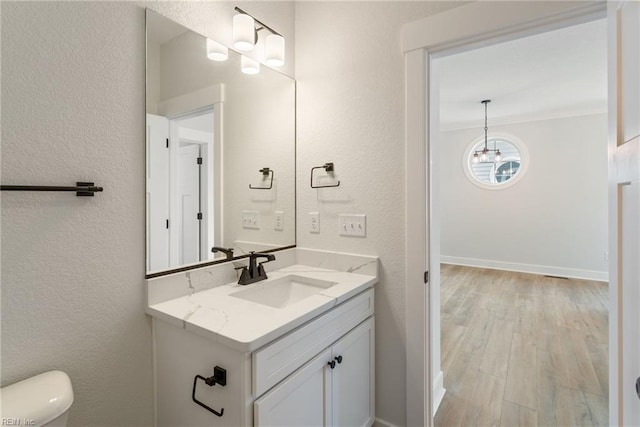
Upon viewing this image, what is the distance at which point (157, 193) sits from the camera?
4.26ft

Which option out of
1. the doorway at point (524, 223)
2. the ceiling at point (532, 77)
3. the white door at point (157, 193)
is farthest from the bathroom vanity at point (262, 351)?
the ceiling at point (532, 77)

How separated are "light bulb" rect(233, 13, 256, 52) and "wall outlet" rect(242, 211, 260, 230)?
0.82m

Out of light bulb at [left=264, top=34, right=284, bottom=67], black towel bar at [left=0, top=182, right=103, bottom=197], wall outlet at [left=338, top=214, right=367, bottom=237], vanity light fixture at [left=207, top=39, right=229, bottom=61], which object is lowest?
wall outlet at [left=338, top=214, right=367, bottom=237]

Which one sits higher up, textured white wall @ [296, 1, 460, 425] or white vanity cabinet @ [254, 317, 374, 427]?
textured white wall @ [296, 1, 460, 425]

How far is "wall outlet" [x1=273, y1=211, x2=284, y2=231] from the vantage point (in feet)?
6.15

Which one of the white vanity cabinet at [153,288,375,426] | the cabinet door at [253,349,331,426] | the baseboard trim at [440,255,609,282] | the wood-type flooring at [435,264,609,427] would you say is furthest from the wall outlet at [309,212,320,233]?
the baseboard trim at [440,255,609,282]

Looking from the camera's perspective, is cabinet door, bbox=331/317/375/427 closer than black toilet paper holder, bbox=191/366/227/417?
No

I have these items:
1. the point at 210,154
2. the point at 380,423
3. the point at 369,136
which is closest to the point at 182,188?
the point at 210,154

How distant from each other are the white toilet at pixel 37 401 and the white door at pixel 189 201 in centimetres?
58

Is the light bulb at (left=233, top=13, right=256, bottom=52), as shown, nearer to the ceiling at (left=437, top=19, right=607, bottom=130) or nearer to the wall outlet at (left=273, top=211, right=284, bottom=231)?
the wall outlet at (left=273, top=211, right=284, bottom=231)

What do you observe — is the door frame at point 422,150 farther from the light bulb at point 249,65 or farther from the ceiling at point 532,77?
the ceiling at point 532,77

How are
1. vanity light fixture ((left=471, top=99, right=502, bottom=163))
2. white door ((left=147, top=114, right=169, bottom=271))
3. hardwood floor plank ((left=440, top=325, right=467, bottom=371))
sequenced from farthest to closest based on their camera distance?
1. vanity light fixture ((left=471, top=99, right=502, bottom=163))
2. hardwood floor plank ((left=440, top=325, right=467, bottom=371))
3. white door ((left=147, top=114, right=169, bottom=271))

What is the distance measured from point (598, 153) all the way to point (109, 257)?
5952 mm

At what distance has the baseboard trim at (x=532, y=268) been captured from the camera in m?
4.72
